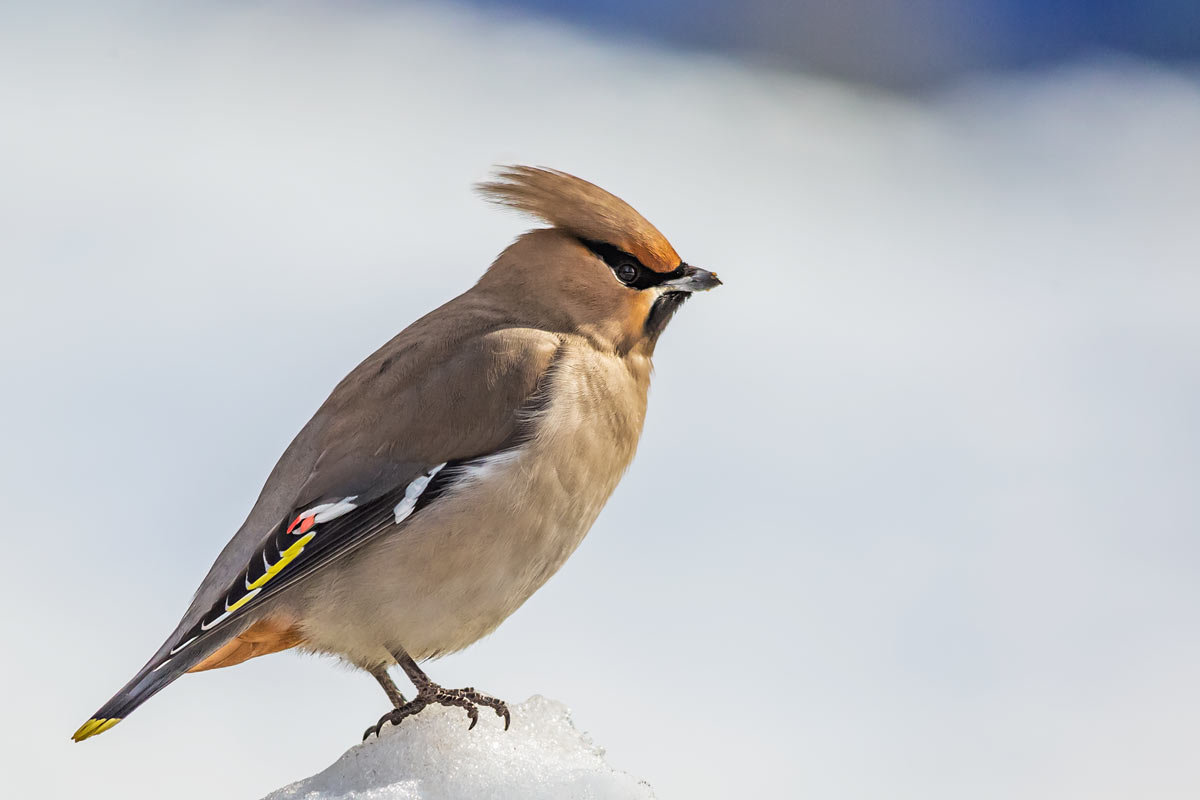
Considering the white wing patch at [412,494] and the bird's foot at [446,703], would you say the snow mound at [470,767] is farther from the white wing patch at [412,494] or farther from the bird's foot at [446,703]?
the white wing patch at [412,494]

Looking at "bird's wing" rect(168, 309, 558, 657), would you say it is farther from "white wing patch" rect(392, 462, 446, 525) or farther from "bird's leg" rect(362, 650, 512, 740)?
"bird's leg" rect(362, 650, 512, 740)

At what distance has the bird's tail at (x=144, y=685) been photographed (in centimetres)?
250

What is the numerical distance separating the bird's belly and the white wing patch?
0.9 inches

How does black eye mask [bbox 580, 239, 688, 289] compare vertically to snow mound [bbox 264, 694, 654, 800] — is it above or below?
above

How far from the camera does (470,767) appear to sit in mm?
2689

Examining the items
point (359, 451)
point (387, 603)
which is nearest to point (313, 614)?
point (387, 603)

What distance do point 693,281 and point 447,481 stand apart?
69 centimetres

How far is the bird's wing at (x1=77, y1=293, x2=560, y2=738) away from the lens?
2.66 m

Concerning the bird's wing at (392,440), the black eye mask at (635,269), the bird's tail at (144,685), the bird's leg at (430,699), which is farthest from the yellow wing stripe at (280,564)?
the black eye mask at (635,269)

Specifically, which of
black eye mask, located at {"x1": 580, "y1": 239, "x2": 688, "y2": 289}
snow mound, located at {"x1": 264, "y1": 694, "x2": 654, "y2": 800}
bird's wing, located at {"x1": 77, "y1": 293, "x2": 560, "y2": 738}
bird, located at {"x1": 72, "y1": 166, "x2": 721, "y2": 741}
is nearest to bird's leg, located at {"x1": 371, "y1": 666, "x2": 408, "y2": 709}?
bird, located at {"x1": 72, "y1": 166, "x2": 721, "y2": 741}

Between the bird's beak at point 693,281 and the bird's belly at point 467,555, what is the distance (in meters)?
0.39

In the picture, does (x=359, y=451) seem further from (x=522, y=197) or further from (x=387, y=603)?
(x=522, y=197)

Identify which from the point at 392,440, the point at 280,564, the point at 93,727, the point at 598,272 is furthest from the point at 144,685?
the point at 598,272

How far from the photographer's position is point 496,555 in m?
2.74
